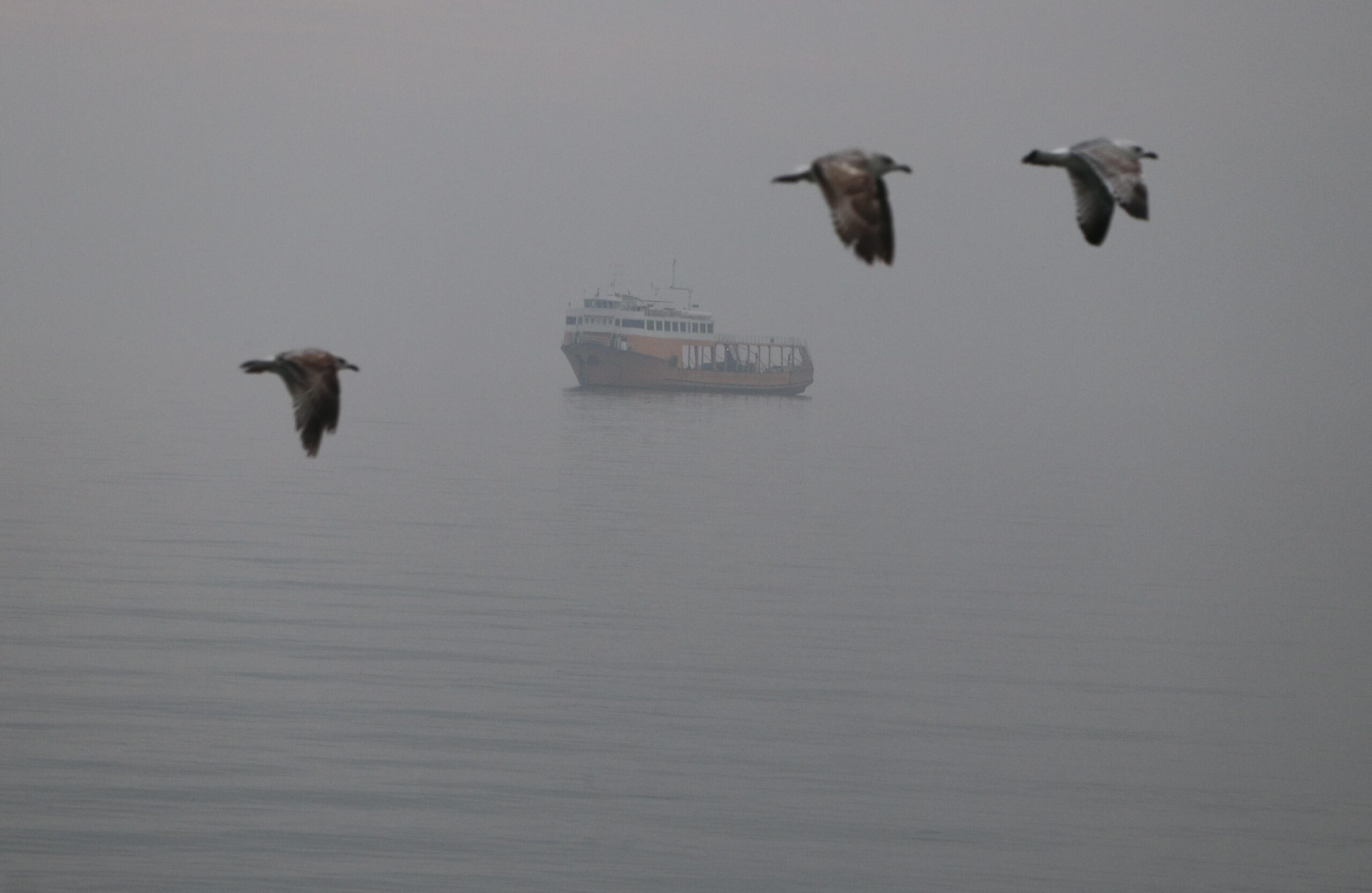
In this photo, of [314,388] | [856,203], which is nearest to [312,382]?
[314,388]

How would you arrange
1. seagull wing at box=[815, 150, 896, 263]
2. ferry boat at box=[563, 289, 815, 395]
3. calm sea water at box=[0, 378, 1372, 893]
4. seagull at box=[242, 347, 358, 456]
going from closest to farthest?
seagull wing at box=[815, 150, 896, 263] → seagull at box=[242, 347, 358, 456] → calm sea water at box=[0, 378, 1372, 893] → ferry boat at box=[563, 289, 815, 395]

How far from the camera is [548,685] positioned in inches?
1662

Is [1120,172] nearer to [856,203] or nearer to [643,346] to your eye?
[856,203]

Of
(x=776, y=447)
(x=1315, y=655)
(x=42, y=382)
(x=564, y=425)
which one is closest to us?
(x=1315, y=655)

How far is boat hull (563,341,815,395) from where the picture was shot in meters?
165

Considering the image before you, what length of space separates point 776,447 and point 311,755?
82.4 m

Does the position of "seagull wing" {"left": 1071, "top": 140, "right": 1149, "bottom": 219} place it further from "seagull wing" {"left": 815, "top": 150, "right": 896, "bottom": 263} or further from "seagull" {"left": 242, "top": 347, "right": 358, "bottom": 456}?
"seagull" {"left": 242, "top": 347, "right": 358, "bottom": 456}

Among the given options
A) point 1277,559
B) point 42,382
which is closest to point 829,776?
point 1277,559

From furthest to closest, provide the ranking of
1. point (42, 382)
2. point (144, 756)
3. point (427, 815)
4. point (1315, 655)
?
1. point (42, 382)
2. point (1315, 655)
3. point (144, 756)
4. point (427, 815)

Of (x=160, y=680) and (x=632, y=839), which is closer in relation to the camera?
(x=632, y=839)

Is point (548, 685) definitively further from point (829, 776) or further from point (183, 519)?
point (183, 519)

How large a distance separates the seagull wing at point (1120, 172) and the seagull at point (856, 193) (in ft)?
6.30

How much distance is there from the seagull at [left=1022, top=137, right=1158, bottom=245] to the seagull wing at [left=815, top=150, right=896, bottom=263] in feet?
5.18

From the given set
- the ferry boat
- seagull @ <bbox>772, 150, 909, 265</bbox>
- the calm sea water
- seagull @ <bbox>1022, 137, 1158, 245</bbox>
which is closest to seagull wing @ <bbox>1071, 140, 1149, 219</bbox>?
seagull @ <bbox>1022, 137, 1158, 245</bbox>
